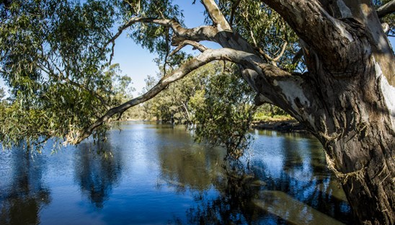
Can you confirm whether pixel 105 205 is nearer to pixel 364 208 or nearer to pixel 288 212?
pixel 288 212

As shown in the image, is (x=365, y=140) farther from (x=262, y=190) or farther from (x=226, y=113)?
(x=262, y=190)

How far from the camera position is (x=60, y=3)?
5555 mm

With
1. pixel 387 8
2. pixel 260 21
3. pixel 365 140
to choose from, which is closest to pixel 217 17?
pixel 260 21

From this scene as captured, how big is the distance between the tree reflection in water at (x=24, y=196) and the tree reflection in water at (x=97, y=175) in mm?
1145

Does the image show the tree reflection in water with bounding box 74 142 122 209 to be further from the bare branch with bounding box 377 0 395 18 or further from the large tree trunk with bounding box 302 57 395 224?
the bare branch with bounding box 377 0 395 18

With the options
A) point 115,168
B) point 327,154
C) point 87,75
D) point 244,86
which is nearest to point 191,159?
point 115,168

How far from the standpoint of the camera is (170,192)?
8.38 m

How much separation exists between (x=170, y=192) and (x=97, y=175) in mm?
3604

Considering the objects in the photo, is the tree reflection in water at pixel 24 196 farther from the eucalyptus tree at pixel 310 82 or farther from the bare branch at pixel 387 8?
the bare branch at pixel 387 8

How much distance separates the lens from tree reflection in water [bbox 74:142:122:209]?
27.1 feet

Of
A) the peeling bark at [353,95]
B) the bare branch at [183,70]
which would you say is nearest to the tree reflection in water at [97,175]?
the bare branch at [183,70]

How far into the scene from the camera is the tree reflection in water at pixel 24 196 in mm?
6741

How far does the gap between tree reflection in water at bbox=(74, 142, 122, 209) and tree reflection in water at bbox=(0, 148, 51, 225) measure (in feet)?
3.76

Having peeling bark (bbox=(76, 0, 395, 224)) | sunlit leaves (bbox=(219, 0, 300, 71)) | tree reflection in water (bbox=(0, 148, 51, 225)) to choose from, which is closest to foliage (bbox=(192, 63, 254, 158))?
sunlit leaves (bbox=(219, 0, 300, 71))
